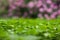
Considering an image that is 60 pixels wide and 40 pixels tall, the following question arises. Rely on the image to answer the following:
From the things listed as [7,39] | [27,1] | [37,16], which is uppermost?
[27,1]

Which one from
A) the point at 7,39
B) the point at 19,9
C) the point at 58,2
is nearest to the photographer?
the point at 7,39

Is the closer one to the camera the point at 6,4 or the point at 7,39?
the point at 7,39

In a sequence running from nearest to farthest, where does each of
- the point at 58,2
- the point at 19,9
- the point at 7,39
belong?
the point at 7,39 < the point at 58,2 < the point at 19,9

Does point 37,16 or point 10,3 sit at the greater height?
point 10,3

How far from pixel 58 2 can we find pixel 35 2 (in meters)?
0.76

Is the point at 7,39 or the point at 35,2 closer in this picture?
the point at 7,39

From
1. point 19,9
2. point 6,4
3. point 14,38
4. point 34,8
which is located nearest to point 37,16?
point 34,8

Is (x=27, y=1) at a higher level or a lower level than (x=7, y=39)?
higher

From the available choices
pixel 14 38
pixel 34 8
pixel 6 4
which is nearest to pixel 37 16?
pixel 34 8

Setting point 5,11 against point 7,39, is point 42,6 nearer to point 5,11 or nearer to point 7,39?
point 5,11

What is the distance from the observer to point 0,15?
331 inches

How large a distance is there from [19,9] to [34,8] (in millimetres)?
619

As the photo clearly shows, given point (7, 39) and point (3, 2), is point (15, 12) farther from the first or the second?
point (7, 39)

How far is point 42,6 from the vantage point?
25.0 feet
